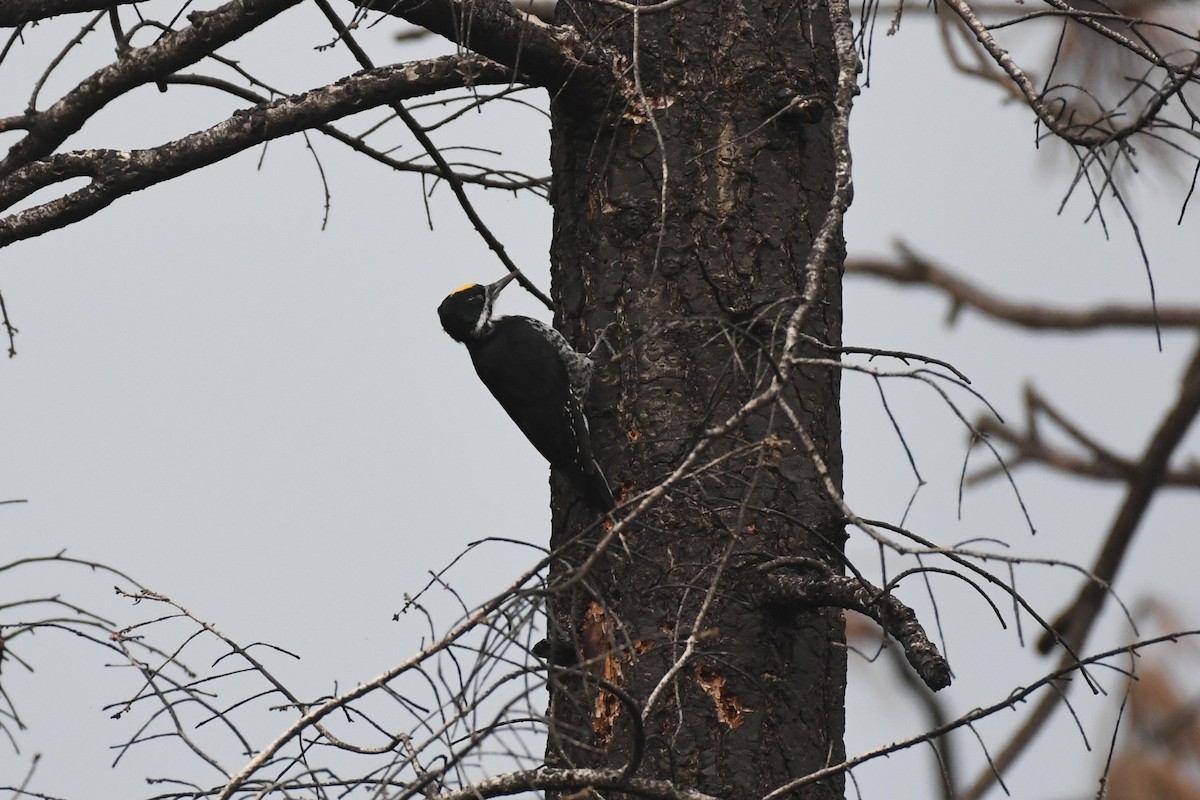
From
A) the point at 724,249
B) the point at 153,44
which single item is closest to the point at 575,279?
the point at 724,249

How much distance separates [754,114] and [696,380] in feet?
2.23

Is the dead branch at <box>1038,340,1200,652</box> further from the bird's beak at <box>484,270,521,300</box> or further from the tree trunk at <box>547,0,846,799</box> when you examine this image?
the bird's beak at <box>484,270,521,300</box>

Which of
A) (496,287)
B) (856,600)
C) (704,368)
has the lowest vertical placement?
(856,600)

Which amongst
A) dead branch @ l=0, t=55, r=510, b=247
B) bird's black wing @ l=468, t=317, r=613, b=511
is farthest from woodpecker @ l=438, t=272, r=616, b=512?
dead branch @ l=0, t=55, r=510, b=247

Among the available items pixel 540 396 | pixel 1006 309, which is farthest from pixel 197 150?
pixel 1006 309

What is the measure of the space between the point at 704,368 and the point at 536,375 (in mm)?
1093

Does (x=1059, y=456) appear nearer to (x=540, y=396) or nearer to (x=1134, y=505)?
(x=1134, y=505)

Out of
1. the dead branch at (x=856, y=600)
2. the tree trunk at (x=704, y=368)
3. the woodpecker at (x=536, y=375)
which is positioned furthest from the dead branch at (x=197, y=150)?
the dead branch at (x=856, y=600)

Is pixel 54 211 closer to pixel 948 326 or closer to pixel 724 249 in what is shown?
pixel 724 249

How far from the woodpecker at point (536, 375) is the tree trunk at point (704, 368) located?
68 mm

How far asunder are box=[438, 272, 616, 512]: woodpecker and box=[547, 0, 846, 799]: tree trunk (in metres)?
0.07

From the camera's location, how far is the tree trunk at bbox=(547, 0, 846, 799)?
9.98ft

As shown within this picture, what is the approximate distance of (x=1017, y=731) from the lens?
3455mm

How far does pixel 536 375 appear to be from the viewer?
4.26 m
